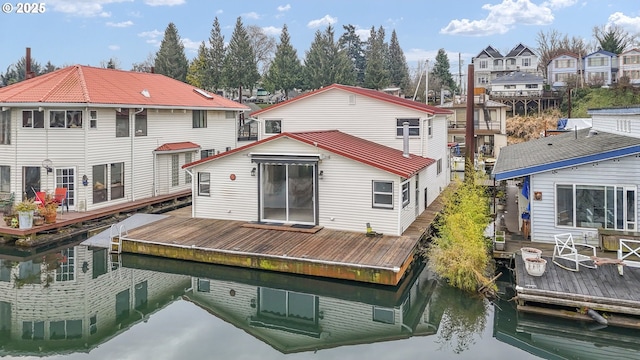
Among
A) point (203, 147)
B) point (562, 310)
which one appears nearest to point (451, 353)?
point (562, 310)

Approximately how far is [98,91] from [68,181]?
3621 millimetres

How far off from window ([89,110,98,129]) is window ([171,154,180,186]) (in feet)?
14.7

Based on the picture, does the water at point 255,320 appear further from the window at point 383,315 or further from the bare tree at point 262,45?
the bare tree at point 262,45

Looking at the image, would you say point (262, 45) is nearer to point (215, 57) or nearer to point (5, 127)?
point (215, 57)

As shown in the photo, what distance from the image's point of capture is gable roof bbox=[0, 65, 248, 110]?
55.3 feet

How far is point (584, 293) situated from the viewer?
914cm

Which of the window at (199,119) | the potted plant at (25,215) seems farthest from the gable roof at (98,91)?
the potted plant at (25,215)

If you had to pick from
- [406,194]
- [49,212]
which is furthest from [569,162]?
[49,212]

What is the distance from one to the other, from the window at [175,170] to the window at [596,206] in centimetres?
1596

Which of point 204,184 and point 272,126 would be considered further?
point 272,126

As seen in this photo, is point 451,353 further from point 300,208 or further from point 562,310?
point 300,208

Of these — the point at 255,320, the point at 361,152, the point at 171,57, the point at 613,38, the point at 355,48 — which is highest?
the point at 355,48

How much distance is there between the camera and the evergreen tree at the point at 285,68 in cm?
5628

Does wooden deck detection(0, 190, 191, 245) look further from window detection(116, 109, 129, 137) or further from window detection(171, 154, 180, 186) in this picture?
window detection(116, 109, 129, 137)
